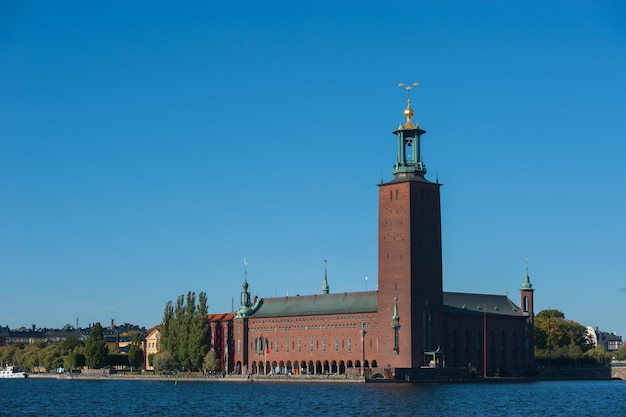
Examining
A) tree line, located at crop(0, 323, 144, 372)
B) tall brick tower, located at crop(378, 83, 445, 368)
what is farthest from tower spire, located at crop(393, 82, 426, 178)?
tree line, located at crop(0, 323, 144, 372)

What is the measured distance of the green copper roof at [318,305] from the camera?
127 m

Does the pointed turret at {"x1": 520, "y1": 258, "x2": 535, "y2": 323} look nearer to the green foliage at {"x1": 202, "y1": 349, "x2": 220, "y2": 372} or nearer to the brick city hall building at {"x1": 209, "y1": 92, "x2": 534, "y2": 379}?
the brick city hall building at {"x1": 209, "y1": 92, "x2": 534, "y2": 379}

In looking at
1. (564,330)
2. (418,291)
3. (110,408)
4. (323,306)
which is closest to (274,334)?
(323,306)

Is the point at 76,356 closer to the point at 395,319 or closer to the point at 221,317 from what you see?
the point at 221,317

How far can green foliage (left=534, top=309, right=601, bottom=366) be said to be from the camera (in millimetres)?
145500

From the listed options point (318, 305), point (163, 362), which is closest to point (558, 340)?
point (318, 305)

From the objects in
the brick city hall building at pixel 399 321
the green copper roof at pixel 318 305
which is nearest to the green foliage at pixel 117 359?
the brick city hall building at pixel 399 321

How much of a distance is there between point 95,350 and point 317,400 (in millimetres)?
70098

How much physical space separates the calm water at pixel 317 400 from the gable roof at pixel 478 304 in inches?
603

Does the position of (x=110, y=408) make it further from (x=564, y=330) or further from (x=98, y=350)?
(x=564, y=330)

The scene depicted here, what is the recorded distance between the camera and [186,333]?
5305 inches

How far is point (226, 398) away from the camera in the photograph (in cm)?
9031

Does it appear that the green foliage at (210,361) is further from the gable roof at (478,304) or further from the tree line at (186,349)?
the gable roof at (478,304)

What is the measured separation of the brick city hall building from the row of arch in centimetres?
11
